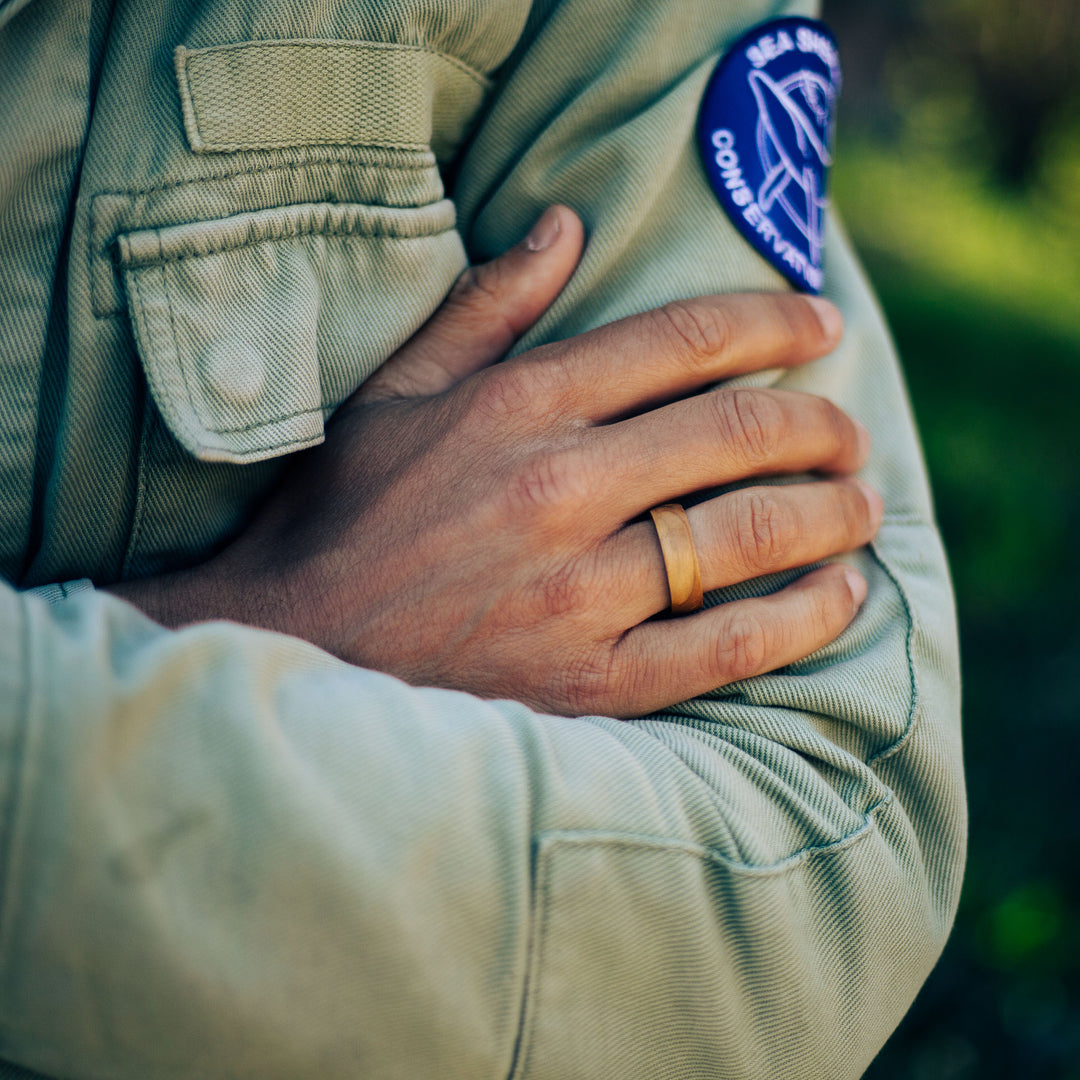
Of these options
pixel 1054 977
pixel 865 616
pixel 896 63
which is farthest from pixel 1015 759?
pixel 896 63

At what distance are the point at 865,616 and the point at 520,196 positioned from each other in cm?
70

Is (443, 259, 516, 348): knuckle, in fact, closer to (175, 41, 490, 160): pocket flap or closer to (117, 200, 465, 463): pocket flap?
(117, 200, 465, 463): pocket flap

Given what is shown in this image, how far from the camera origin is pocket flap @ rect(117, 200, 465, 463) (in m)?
0.91

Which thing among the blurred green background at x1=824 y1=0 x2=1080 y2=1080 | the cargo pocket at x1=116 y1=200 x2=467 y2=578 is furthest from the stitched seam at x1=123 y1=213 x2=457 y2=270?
the blurred green background at x1=824 y1=0 x2=1080 y2=1080

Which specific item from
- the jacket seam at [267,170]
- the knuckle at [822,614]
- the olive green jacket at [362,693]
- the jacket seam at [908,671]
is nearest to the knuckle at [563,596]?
the olive green jacket at [362,693]

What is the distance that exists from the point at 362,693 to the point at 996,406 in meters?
3.98

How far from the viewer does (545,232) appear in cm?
112

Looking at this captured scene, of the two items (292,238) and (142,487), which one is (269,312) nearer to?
(292,238)

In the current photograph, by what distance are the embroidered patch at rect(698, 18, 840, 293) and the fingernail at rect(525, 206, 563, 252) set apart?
0.20 metres

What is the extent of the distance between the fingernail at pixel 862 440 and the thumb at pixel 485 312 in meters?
0.43

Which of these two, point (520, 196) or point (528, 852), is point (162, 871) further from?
point (520, 196)

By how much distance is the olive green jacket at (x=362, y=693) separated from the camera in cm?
66

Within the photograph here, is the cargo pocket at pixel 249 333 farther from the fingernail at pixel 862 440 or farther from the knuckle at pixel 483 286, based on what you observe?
the fingernail at pixel 862 440

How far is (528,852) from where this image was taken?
738 mm
